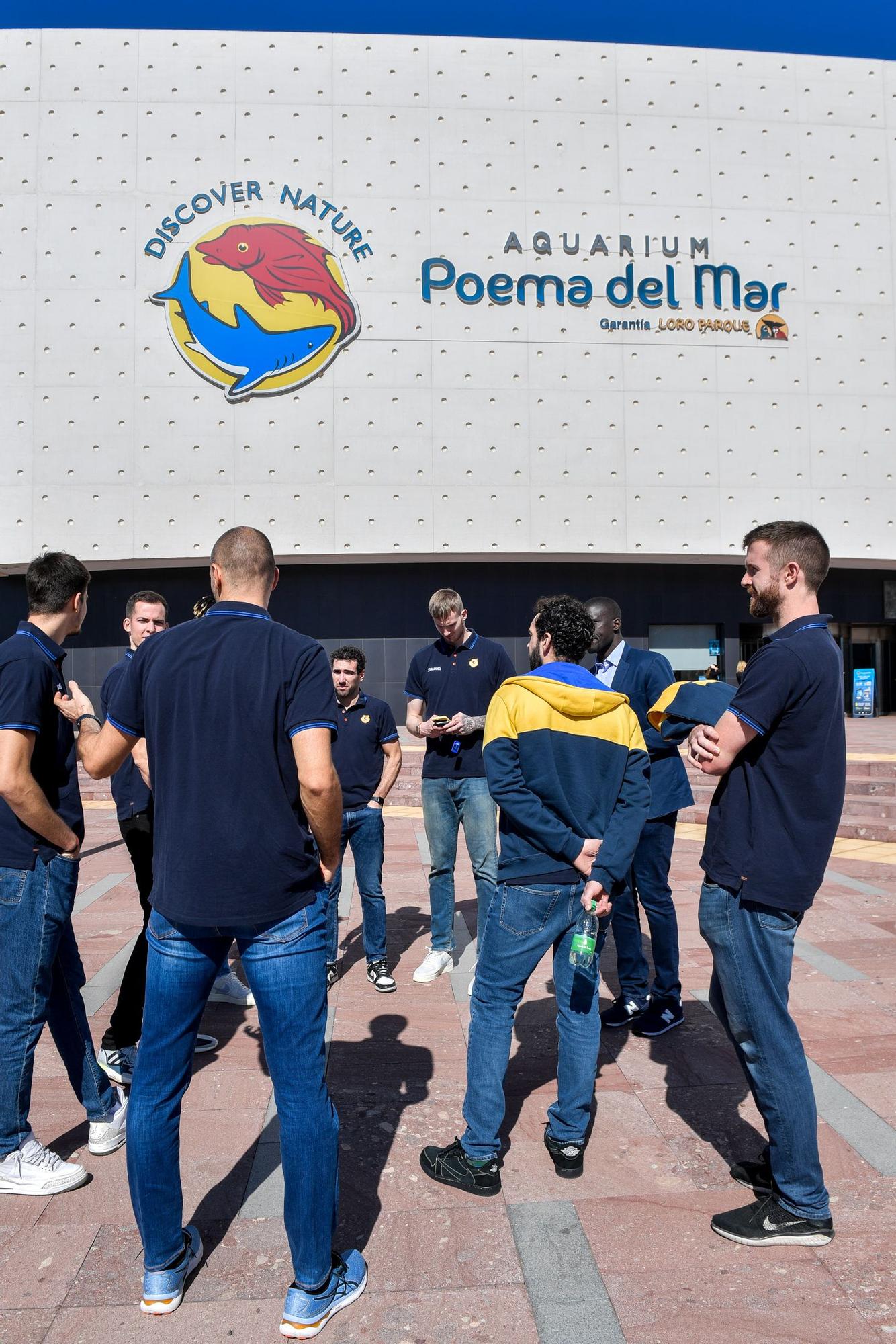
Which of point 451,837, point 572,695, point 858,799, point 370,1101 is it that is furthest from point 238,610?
point 858,799

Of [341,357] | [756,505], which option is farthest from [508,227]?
[756,505]

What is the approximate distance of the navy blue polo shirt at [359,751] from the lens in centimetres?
533

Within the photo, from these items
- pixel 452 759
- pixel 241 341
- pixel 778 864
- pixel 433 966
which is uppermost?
pixel 241 341

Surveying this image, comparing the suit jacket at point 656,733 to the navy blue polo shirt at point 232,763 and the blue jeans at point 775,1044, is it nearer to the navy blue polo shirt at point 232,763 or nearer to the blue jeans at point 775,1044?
the blue jeans at point 775,1044

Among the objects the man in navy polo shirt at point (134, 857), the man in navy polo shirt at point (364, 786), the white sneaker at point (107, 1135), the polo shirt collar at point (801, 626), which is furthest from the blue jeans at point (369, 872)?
the polo shirt collar at point (801, 626)

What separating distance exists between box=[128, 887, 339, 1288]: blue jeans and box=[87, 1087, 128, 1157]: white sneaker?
949 millimetres

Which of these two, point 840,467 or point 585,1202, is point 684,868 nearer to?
point 585,1202

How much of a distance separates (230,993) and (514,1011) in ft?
7.89

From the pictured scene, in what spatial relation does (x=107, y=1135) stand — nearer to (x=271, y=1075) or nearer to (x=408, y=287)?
(x=271, y=1075)

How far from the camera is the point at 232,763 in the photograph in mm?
2344

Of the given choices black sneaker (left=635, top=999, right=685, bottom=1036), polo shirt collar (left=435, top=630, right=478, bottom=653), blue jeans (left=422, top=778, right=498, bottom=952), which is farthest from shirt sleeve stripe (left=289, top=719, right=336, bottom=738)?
polo shirt collar (left=435, top=630, right=478, bottom=653)

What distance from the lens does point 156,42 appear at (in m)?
19.6

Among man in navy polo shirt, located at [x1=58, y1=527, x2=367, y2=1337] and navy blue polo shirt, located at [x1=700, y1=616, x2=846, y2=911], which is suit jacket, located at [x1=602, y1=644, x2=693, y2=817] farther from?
man in navy polo shirt, located at [x1=58, y1=527, x2=367, y2=1337]

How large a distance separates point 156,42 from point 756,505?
1657cm
